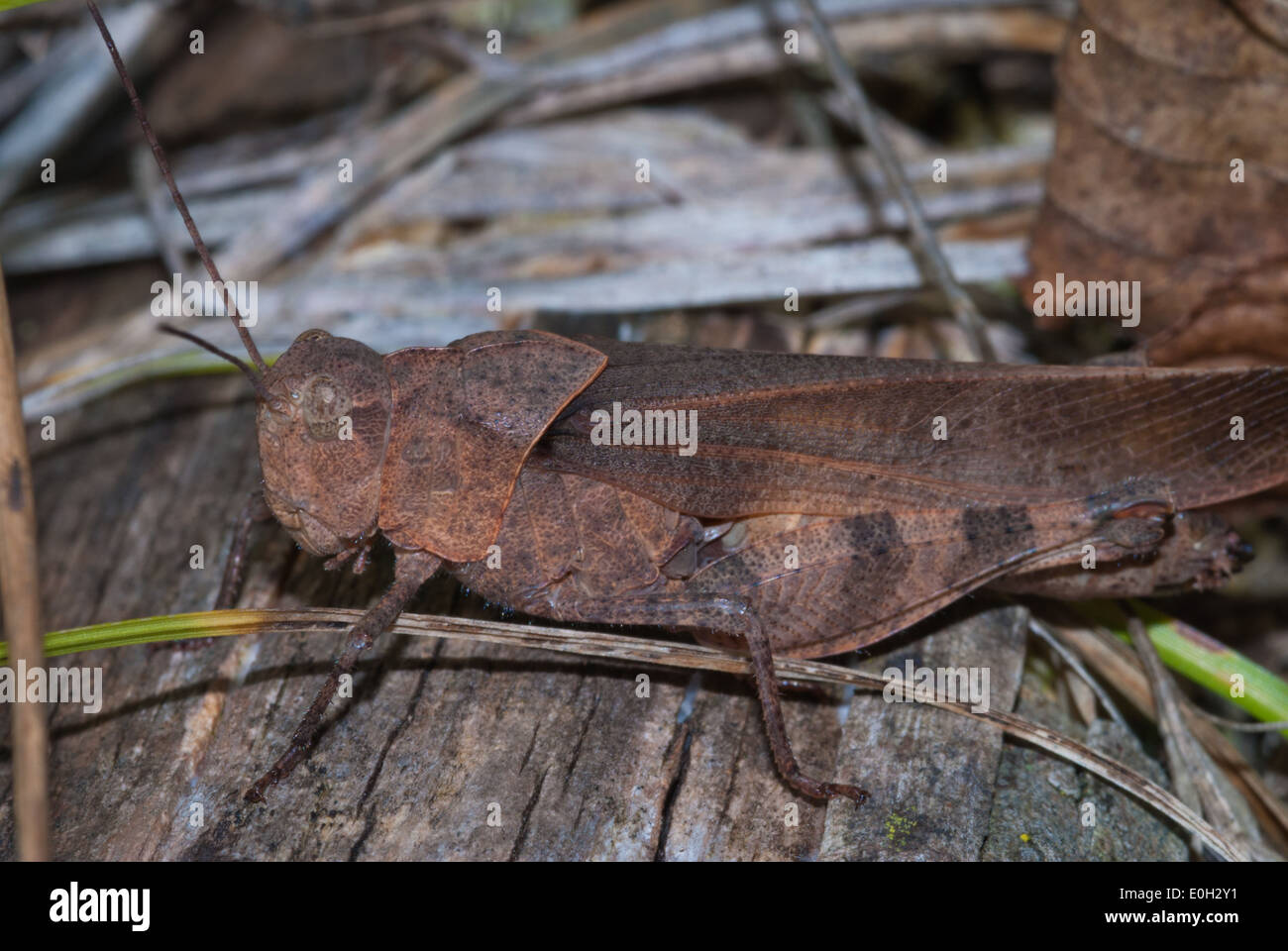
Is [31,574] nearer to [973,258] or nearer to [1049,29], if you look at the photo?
[973,258]

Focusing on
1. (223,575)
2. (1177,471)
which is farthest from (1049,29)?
(223,575)

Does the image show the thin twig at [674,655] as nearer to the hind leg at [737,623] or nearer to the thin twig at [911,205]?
the hind leg at [737,623]

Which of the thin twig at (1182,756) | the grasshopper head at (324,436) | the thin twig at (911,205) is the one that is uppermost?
the thin twig at (911,205)

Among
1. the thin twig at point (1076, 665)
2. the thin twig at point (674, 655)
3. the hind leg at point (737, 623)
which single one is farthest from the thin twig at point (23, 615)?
the thin twig at point (1076, 665)

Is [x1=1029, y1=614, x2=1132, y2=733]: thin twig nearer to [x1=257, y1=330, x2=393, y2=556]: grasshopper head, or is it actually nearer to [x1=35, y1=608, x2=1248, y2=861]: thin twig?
[x1=35, y1=608, x2=1248, y2=861]: thin twig
